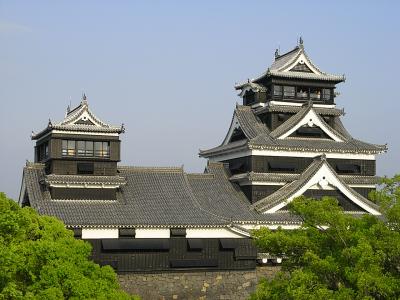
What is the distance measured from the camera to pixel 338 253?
22.5 meters

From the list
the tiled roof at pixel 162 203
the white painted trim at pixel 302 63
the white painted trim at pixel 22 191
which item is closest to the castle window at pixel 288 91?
the white painted trim at pixel 302 63

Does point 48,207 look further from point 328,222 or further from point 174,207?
point 328,222

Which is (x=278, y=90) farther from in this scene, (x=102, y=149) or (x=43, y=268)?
(x=43, y=268)

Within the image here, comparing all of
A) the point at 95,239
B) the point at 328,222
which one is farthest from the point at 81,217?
the point at 328,222

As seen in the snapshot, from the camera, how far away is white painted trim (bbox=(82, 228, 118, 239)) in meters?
32.5

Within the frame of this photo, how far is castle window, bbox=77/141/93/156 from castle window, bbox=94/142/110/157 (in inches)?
9.9

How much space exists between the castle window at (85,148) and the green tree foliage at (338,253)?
13.1 meters

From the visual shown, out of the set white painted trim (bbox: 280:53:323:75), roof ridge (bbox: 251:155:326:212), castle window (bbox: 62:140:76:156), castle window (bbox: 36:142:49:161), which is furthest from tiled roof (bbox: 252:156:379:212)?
castle window (bbox: 36:142:49:161)

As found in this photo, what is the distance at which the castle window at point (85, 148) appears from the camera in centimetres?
3488

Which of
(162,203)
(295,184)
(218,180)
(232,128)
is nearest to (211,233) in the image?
(162,203)

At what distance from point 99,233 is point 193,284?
5.29m

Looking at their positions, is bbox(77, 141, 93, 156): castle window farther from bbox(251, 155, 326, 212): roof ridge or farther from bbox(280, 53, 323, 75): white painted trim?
bbox(280, 53, 323, 75): white painted trim

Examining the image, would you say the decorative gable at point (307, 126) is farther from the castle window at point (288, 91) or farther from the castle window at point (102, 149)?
the castle window at point (102, 149)

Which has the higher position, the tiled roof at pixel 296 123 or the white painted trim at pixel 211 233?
the tiled roof at pixel 296 123
